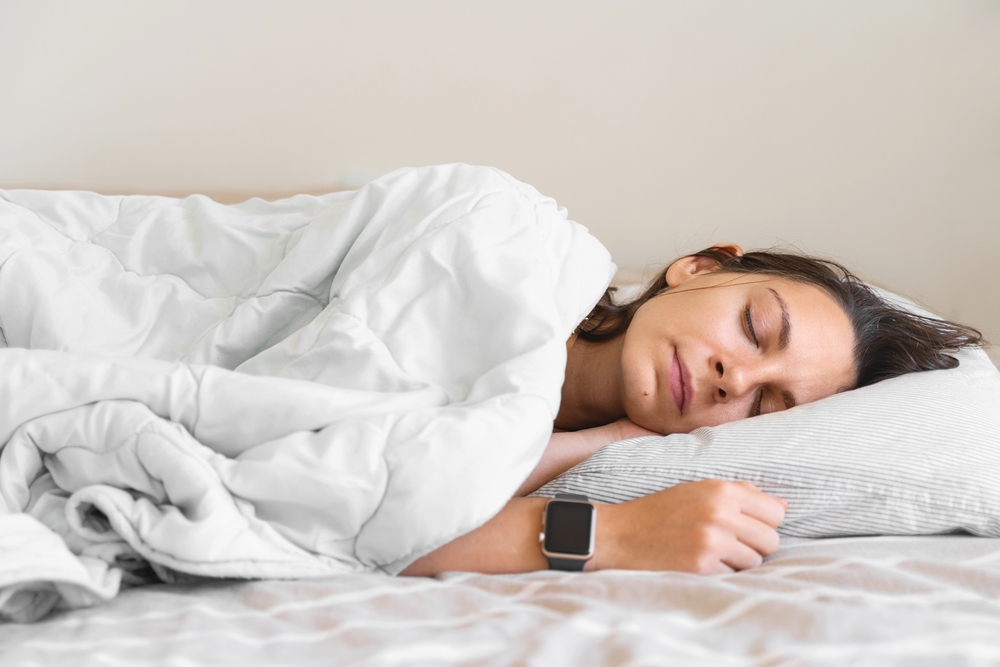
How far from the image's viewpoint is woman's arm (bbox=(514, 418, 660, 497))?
1.06 m

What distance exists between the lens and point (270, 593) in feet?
2.25

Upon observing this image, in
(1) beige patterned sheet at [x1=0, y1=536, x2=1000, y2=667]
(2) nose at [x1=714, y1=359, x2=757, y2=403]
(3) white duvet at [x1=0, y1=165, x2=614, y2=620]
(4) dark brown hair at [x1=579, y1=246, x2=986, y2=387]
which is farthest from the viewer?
(4) dark brown hair at [x1=579, y1=246, x2=986, y2=387]

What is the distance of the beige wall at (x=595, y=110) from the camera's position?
1.84 m

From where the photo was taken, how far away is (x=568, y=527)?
791 millimetres

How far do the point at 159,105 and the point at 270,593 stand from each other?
192 centimetres

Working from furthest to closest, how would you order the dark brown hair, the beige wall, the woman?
the beige wall → the dark brown hair → the woman

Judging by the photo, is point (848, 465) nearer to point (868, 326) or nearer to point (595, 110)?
point (868, 326)

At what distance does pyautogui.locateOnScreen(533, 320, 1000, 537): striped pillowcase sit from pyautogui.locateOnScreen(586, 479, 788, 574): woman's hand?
→ 0.06 meters

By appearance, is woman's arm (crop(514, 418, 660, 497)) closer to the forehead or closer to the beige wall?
the forehead

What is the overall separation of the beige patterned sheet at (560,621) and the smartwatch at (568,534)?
3 cm

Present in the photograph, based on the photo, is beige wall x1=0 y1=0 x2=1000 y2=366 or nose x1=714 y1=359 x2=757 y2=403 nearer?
nose x1=714 y1=359 x2=757 y2=403

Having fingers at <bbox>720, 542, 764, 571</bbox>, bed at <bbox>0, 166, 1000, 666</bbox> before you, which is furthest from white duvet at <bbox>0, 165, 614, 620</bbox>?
fingers at <bbox>720, 542, 764, 571</bbox>

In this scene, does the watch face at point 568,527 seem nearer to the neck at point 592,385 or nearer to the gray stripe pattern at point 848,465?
the gray stripe pattern at point 848,465

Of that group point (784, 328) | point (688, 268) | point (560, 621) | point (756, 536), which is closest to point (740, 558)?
point (756, 536)
